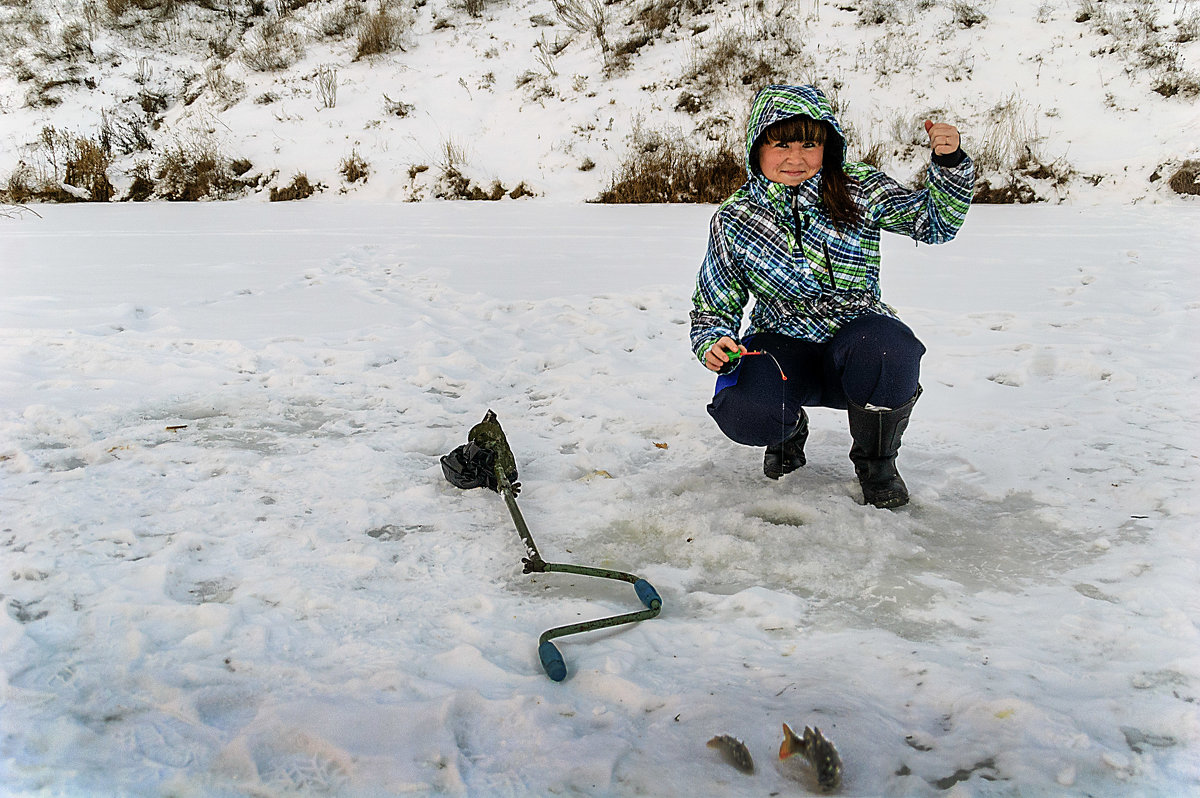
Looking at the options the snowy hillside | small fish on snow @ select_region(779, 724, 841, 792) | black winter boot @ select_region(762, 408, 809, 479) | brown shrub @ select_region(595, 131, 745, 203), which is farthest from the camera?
the snowy hillside

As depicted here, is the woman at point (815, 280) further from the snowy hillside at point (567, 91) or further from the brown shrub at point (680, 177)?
the snowy hillside at point (567, 91)

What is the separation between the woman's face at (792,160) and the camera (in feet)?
6.36

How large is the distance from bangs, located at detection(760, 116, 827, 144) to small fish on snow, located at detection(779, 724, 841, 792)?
130 cm

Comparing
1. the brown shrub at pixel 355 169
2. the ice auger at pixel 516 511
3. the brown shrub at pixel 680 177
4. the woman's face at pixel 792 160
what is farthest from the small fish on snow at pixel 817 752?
the brown shrub at pixel 355 169

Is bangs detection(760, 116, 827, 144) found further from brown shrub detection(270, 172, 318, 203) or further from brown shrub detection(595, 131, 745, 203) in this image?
brown shrub detection(270, 172, 318, 203)

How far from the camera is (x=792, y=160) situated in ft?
6.39

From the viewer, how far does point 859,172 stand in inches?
80.0

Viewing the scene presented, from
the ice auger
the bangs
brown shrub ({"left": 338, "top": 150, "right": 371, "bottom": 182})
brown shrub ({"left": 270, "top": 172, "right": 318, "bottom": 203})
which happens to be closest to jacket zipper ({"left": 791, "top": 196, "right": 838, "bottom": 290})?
the bangs

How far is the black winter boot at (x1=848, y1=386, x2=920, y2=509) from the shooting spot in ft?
6.56

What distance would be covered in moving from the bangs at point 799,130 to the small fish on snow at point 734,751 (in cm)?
133

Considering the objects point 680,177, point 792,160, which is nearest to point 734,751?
point 792,160

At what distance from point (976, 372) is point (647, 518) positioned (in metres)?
1.67

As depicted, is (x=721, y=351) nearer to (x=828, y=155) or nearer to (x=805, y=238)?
(x=805, y=238)

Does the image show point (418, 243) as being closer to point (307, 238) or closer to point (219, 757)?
point (307, 238)
